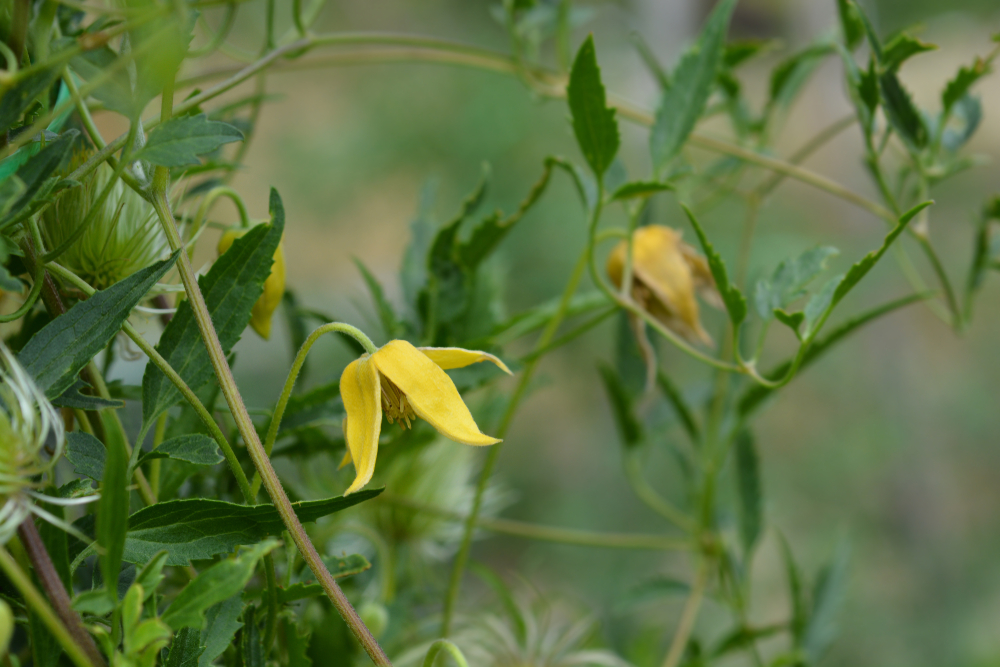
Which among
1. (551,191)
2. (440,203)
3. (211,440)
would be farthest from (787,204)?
(211,440)

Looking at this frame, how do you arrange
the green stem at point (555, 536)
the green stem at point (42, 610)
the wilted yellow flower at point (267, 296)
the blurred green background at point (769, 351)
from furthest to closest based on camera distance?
the blurred green background at point (769, 351), the green stem at point (555, 536), the wilted yellow flower at point (267, 296), the green stem at point (42, 610)

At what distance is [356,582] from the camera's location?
28 centimetres

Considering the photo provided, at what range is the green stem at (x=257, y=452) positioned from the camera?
14 cm

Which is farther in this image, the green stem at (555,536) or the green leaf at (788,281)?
the green stem at (555,536)

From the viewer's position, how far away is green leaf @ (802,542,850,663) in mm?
347

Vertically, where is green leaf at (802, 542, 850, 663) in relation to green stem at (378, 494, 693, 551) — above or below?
below

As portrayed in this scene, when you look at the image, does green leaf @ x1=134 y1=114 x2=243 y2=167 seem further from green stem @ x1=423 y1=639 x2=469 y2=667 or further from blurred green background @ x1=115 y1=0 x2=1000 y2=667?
blurred green background @ x1=115 y1=0 x2=1000 y2=667

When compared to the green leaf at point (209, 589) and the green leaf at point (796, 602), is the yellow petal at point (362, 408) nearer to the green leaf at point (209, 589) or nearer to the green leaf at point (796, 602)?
the green leaf at point (209, 589)

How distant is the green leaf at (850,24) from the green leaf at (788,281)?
84 mm

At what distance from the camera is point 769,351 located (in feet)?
7.13

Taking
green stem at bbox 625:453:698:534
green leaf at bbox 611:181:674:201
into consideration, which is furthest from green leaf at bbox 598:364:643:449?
green leaf at bbox 611:181:674:201

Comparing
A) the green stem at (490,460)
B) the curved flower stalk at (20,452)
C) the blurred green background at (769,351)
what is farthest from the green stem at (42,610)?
the blurred green background at (769,351)

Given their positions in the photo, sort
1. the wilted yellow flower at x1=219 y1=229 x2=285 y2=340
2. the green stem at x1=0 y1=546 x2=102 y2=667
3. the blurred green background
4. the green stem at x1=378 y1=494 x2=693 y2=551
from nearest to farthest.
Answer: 1. the green stem at x1=0 y1=546 x2=102 y2=667
2. the wilted yellow flower at x1=219 y1=229 x2=285 y2=340
3. the green stem at x1=378 y1=494 x2=693 y2=551
4. the blurred green background

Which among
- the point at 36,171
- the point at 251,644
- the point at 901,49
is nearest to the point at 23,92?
the point at 36,171
